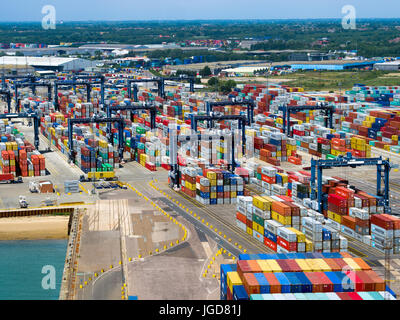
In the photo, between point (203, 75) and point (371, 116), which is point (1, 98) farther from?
point (371, 116)

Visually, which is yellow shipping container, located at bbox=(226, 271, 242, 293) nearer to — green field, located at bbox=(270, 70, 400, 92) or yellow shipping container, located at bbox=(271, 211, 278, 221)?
yellow shipping container, located at bbox=(271, 211, 278, 221)

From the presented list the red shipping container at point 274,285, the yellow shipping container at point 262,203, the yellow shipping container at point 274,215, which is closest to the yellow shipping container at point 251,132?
the yellow shipping container at point 262,203

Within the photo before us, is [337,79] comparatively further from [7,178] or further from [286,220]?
[286,220]

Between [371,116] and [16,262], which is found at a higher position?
[371,116]

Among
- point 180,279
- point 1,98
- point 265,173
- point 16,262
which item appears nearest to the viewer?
point 180,279

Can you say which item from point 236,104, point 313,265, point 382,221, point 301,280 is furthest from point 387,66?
point 301,280

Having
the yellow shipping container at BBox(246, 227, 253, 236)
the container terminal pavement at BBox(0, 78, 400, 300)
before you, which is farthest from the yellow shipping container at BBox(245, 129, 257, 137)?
the yellow shipping container at BBox(246, 227, 253, 236)

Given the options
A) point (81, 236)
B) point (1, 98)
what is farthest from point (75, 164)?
point (1, 98)
